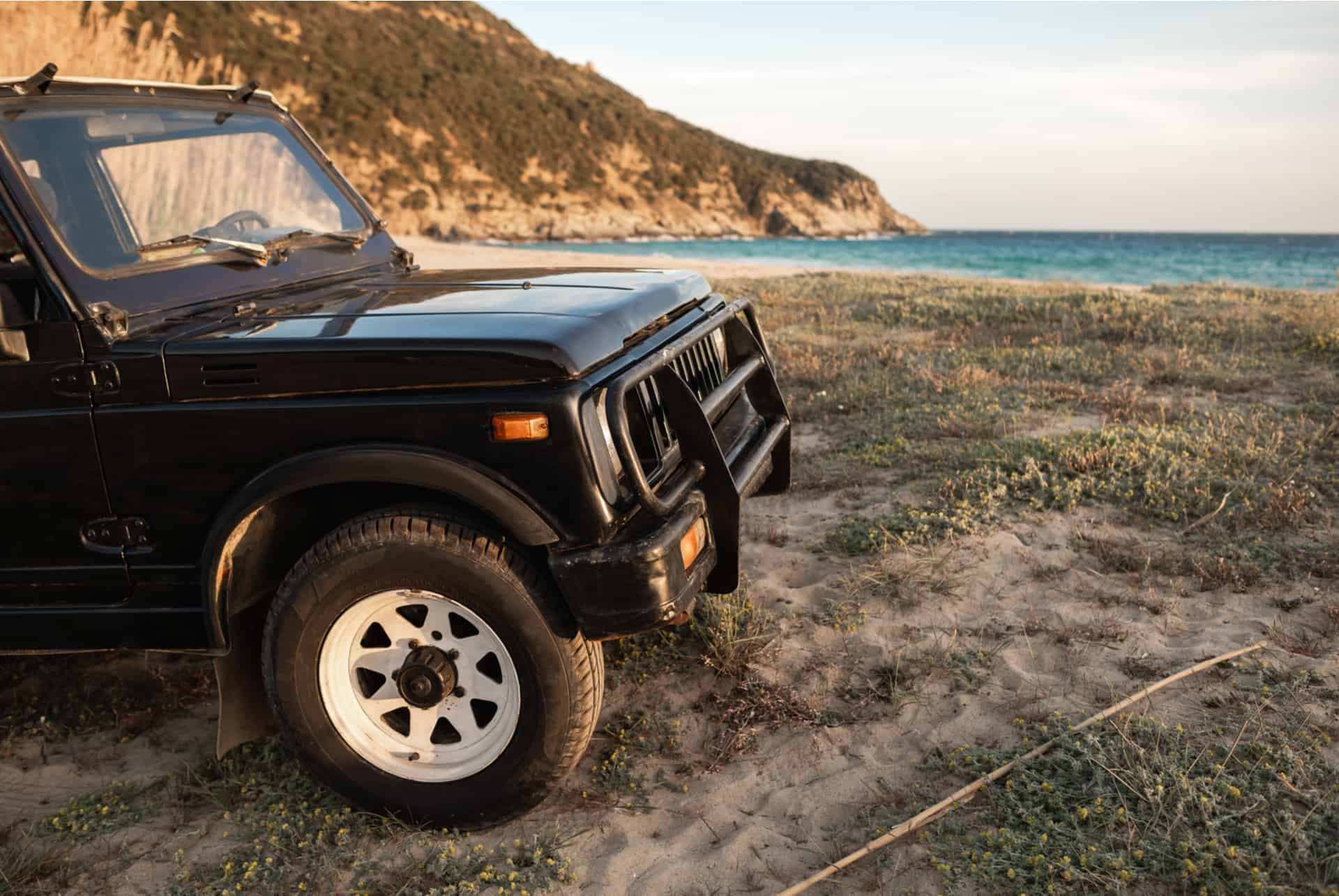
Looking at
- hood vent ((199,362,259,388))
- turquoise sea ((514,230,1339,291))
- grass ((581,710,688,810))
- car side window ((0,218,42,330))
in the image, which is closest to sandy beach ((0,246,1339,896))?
grass ((581,710,688,810))

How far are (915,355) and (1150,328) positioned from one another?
2.66 metres

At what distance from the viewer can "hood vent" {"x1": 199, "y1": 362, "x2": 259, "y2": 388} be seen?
2.50 meters

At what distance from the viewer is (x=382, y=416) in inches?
96.0

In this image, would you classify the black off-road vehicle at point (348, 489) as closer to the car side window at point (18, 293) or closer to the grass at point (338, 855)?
the car side window at point (18, 293)

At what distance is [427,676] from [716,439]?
1185 mm

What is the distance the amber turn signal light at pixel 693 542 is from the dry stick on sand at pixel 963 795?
2.91ft

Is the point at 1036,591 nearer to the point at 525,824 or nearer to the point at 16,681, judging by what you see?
the point at 525,824

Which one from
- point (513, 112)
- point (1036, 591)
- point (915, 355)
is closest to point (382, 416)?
point (1036, 591)

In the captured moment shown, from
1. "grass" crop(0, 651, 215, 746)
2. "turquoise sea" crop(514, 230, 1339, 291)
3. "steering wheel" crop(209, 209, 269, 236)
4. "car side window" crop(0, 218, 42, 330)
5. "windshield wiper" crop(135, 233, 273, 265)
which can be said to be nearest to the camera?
"car side window" crop(0, 218, 42, 330)

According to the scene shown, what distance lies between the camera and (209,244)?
317 centimetres

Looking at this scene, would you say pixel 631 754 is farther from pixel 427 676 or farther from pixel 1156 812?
pixel 1156 812

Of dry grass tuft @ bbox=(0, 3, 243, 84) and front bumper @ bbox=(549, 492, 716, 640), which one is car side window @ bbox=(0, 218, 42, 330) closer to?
front bumper @ bbox=(549, 492, 716, 640)

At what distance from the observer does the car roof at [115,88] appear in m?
2.89

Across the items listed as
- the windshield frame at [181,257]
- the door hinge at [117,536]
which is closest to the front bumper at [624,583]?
the door hinge at [117,536]
